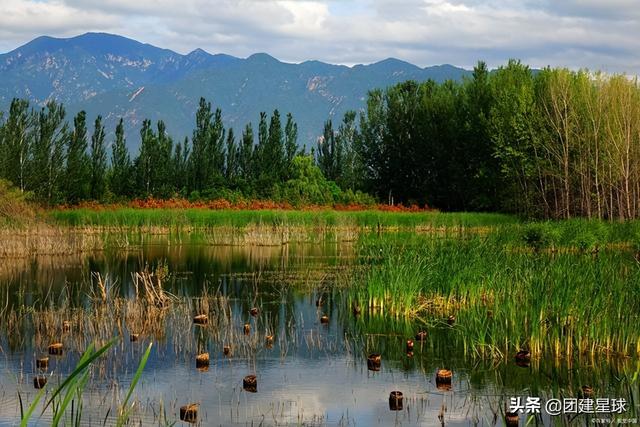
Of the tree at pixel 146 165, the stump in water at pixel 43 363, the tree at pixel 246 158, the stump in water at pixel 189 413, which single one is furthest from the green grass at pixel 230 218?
the stump in water at pixel 189 413

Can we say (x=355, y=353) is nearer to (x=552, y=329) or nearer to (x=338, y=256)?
(x=552, y=329)

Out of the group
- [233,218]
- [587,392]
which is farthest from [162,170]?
[587,392]

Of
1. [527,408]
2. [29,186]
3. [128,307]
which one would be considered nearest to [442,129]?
[29,186]

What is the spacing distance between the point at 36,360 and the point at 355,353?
178 inches

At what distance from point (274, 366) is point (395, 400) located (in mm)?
2447

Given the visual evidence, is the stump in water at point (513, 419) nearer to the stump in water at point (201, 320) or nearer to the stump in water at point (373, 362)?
the stump in water at point (373, 362)

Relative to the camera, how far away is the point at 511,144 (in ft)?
154

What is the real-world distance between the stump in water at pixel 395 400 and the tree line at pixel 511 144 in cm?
3118

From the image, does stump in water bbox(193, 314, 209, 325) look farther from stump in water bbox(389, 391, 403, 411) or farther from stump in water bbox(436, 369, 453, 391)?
stump in water bbox(389, 391, 403, 411)

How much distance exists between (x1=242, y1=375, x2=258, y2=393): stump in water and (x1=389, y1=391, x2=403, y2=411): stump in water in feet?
5.51

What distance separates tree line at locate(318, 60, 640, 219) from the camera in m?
41.1

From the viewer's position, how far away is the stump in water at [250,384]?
10.2 meters

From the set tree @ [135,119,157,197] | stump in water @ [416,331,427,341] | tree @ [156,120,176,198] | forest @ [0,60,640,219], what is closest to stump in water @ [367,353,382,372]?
stump in water @ [416,331,427,341]

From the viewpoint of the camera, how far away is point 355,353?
41.4ft
